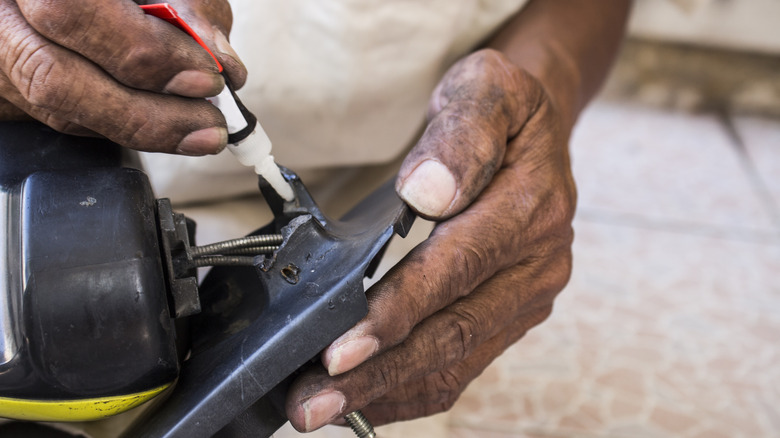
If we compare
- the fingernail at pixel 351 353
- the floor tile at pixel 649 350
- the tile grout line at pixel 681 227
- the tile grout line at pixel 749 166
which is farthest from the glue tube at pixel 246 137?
the tile grout line at pixel 749 166

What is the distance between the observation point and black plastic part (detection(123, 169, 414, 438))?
1.39 feet

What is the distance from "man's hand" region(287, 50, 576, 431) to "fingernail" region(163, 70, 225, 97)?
14cm

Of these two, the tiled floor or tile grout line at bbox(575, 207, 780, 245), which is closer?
the tiled floor

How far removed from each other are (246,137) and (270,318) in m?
0.12

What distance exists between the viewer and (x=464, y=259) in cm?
50

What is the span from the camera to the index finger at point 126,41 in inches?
15.9

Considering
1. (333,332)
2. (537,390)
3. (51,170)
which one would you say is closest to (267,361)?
(333,332)

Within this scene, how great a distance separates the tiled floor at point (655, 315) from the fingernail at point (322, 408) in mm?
172

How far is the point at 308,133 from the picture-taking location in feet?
2.50

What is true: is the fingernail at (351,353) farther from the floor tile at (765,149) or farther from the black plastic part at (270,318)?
the floor tile at (765,149)

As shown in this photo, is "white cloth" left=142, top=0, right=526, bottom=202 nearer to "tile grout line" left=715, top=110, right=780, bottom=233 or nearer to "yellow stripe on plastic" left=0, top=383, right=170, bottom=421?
"yellow stripe on plastic" left=0, top=383, right=170, bottom=421

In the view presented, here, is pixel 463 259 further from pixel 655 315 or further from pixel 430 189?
pixel 655 315

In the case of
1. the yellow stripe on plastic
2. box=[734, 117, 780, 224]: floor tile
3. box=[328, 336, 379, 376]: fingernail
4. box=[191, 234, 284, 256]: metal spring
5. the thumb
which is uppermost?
the thumb

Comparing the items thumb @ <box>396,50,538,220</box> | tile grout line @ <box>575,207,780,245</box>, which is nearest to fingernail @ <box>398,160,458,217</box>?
thumb @ <box>396,50,538,220</box>
